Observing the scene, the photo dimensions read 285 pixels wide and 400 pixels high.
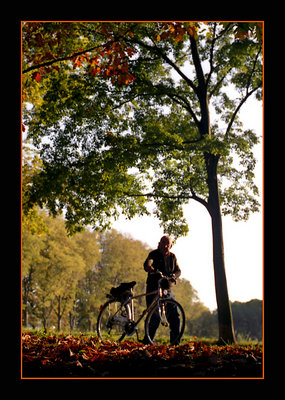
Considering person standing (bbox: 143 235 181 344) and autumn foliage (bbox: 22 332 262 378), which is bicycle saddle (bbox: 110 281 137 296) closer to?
person standing (bbox: 143 235 181 344)

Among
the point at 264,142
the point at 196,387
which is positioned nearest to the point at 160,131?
the point at 264,142

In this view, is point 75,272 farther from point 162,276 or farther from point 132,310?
point 162,276

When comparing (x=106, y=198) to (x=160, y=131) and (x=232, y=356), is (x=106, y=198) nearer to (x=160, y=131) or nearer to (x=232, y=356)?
(x=160, y=131)

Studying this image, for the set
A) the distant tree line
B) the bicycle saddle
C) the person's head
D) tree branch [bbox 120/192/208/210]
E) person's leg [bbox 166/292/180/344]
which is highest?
tree branch [bbox 120/192/208/210]

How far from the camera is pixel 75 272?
112 feet

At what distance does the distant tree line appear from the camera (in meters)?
31.1

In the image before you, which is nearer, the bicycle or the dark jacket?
the bicycle

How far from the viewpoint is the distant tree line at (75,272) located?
31062mm

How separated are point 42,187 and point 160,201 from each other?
407 centimetres

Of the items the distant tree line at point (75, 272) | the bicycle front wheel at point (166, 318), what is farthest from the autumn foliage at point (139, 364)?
the distant tree line at point (75, 272)

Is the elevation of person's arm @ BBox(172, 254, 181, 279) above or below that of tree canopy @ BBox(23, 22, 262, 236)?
below

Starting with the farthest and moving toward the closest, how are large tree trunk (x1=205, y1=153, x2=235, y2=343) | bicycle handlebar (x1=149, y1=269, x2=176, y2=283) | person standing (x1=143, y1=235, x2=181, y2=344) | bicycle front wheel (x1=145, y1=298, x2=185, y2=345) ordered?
large tree trunk (x1=205, y1=153, x2=235, y2=343)
person standing (x1=143, y1=235, x2=181, y2=344)
bicycle handlebar (x1=149, y1=269, x2=176, y2=283)
bicycle front wheel (x1=145, y1=298, x2=185, y2=345)

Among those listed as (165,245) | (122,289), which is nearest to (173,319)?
(122,289)

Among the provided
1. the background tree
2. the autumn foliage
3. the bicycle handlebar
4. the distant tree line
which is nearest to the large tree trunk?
the background tree
